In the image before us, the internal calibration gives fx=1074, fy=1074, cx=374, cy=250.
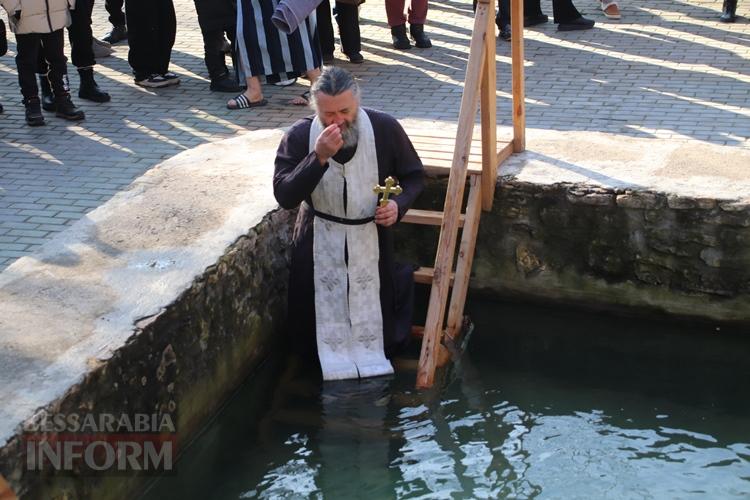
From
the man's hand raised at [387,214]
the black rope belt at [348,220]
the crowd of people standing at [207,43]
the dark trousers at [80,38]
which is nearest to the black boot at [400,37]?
the crowd of people standing at [207,43]

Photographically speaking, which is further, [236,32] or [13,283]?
[236,32]

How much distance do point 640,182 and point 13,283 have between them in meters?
3.38

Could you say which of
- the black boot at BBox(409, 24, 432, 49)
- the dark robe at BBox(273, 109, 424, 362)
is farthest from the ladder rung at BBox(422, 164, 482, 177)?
the black boot at BBox(409, 24, 432, 49)

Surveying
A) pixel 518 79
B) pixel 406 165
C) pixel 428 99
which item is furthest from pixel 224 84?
pixel 406 165

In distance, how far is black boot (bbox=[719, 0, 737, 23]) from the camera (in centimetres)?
1082

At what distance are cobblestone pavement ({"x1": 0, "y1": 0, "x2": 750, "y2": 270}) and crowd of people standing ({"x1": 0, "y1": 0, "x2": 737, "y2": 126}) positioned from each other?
6.5 inches

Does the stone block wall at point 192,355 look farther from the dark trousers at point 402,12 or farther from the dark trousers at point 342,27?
the dark trousers at point 402,12

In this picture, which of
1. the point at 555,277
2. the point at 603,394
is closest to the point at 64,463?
the point at 603,394

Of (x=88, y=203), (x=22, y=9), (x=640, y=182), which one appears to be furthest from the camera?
(x=22, y=9)

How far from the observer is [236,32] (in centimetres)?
915

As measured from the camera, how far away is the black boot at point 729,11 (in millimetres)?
10820

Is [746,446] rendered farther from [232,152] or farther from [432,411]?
[232,152]

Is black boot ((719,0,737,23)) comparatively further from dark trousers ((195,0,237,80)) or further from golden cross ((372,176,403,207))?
golden cross ((372,176,403,207))

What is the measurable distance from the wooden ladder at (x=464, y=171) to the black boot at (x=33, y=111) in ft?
12.4
